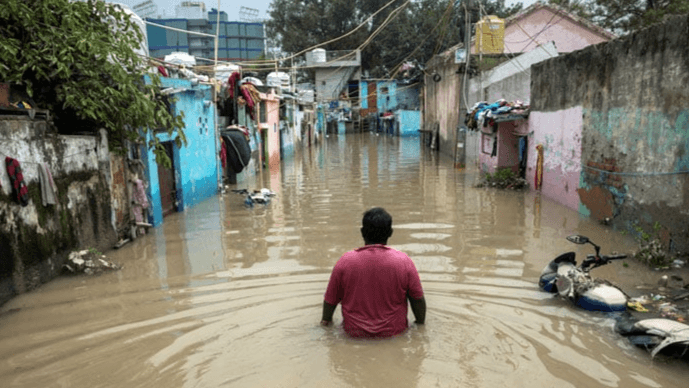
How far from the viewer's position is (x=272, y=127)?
23734 millimetres

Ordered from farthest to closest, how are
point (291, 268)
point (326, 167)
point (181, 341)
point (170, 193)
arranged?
1. point (326, 167)
2. point (170, 193)
3. point (291, 268)
4. point (181, 341)

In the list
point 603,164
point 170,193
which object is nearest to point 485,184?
point 603,164

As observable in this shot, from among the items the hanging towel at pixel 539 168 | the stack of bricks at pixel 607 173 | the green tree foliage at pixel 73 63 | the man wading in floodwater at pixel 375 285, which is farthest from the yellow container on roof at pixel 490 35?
the man wading in floodwater at pixel 375 285

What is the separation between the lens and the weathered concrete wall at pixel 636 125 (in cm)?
652

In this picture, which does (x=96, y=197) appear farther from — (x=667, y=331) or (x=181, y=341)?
(x=667, y=331)

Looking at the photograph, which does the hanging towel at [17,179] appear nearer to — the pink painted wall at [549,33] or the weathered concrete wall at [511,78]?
the weathered concrete wall at [511,78]

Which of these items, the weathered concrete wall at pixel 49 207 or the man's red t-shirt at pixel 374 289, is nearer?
the man's red t-shirt at pixel 374 289

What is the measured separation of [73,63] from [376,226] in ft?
18.4

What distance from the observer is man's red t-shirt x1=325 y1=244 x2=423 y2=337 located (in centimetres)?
379

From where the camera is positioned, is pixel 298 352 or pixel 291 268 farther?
pixel 291 268

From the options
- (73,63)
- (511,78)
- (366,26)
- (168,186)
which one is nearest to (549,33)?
(511,78)

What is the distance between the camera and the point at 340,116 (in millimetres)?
55281

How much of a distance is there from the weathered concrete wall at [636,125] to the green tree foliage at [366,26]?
3546 cm

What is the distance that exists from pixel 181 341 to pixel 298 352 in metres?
1.11
